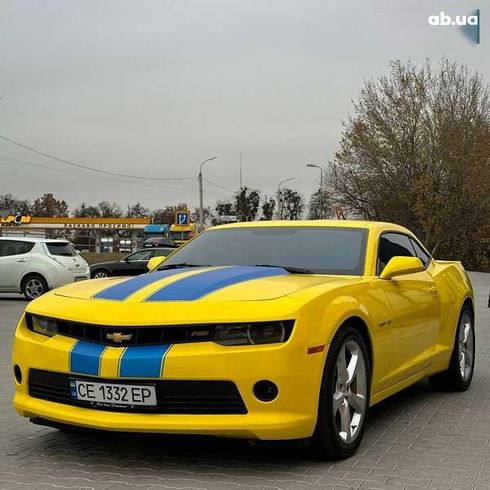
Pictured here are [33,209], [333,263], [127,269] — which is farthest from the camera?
[33,209]

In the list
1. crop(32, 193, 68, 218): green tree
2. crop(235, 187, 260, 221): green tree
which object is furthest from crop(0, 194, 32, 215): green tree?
crop(235, 187, 260, 221): green tree

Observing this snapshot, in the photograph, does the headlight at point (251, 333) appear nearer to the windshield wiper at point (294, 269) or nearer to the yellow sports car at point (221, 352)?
the yellow sports car at point (221, 352)

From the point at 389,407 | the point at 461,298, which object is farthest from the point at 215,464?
the point at 461,298

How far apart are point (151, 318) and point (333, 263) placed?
5.33ft

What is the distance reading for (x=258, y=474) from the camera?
12.6ft

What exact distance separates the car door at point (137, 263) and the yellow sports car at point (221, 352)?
16.4m

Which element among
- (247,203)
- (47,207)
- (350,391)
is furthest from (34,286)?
(47,207)

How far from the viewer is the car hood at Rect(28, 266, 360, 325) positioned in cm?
380

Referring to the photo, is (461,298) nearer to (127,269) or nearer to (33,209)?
(127,269)

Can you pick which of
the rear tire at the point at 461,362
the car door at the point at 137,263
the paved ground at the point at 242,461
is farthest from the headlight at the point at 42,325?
the car door at the point at 137,263

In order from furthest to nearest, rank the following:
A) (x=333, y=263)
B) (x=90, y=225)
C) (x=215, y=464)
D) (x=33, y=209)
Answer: (x=33, y=209) → (x=90, y=225) → (x=333, y=263) → (x=215, y=464)

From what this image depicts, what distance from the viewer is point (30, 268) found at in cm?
1727

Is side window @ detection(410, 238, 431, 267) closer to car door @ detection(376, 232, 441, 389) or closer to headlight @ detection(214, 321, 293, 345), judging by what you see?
car door @ detection(376, 232, 441, 389)

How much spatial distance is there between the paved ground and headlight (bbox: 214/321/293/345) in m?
0.72
